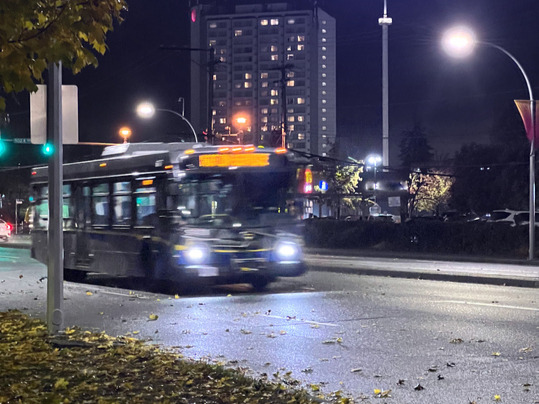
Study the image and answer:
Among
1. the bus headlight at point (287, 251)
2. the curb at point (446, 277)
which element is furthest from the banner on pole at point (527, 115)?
the bus headlight at point (287, 251)

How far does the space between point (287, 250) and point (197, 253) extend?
201cm

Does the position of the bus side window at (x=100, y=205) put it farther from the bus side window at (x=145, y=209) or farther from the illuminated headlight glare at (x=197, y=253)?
the illuminated headlight glare at (x=197, y=253)

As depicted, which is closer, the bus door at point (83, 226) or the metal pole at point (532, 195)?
the bus door at point (83, 226)

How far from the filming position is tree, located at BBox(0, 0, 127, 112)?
6.71 metres

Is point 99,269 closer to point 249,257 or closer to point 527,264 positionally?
point 249,257

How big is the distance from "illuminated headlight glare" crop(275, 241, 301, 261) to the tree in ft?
30.8

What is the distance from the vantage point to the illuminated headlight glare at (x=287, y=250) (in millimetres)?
16609

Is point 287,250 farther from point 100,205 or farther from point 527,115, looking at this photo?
point 527,115

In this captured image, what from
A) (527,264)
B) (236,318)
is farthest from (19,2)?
(527,264)

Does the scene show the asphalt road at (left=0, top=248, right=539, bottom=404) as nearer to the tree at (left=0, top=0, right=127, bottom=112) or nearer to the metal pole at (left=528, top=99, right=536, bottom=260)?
the tree at (left=0, top=0, right=127, bottom=112)

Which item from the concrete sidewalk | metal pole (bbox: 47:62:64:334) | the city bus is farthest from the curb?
metal pole (bbox: 47:62:64:334)

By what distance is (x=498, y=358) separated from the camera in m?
9.05

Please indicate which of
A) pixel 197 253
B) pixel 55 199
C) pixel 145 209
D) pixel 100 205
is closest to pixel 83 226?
pixel 100 205

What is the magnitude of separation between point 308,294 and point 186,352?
7.04 m
